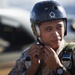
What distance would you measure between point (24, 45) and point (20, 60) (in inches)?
541

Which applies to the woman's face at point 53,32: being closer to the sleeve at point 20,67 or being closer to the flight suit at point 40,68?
the flight suit at point 40,68

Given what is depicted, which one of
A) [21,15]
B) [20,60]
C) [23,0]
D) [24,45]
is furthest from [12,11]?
[23,0]

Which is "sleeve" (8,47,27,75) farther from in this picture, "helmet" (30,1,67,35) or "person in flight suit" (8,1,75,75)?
"helmet" (30,1,67,35)

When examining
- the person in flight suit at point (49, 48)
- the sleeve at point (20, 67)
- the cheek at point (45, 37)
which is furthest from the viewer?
the sleeve at point (20, 67)

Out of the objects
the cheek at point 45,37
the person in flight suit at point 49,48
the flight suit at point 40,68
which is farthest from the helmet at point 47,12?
the flight suit at point 40,68

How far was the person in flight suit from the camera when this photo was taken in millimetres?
5086

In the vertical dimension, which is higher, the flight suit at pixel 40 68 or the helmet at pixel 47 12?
the helmet at pixel 47 12

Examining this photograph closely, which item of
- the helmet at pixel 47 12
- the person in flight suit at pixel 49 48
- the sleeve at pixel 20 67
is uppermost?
the helmet at pixel 47 12

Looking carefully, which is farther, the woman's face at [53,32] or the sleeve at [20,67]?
the sleeve at [20,67]

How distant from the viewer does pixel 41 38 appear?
5402mm

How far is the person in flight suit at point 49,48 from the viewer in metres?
5.09

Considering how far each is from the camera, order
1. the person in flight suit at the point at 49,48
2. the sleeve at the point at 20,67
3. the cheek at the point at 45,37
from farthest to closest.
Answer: the sleeve at the point at 20,67, the cheek at the point at 45,37, the person in flight suit at the point at 49,48

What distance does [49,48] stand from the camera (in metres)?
5.11

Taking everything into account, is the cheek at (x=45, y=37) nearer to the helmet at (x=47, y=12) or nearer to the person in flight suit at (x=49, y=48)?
the person in flight suit at (x=49, y=48)
